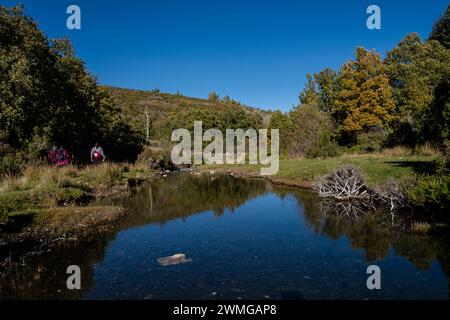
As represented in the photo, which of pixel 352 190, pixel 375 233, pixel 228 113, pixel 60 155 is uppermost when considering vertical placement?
pixel 228 113

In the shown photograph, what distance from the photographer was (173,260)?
8.81 metres

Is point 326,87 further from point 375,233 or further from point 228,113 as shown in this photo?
point 375,233

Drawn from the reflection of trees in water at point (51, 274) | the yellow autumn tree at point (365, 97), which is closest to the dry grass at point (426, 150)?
the yellow autumn tree at point (365, 97)

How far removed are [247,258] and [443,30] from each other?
61.2m

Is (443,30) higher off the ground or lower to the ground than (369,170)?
higher

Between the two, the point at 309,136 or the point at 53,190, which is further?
the point at 309,136

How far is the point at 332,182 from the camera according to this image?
16.7 metres

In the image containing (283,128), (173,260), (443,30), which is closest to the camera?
(173,260)

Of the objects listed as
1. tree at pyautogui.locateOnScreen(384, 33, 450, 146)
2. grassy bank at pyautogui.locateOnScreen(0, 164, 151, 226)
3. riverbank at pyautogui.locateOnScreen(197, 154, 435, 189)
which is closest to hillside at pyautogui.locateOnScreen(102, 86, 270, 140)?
tree at pyautogui.locateOnScreen(384, 33, 450, 146)

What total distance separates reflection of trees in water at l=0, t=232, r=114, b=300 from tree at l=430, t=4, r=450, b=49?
61.9 metres

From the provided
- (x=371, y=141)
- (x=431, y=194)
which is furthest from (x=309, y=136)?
(x=431, y=194)

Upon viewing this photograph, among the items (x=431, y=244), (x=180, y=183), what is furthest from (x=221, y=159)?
(x=431, y=244)

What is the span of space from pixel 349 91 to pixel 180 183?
2541 centimetres
